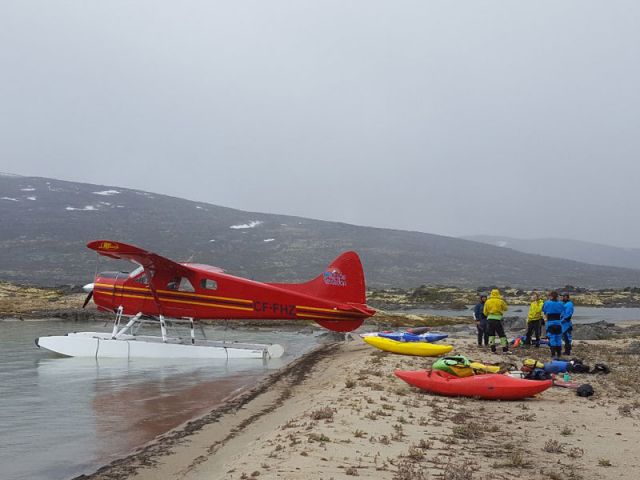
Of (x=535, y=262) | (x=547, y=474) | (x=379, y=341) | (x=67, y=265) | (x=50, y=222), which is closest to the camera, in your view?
(x=547, y=474)

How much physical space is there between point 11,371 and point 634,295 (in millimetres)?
75702

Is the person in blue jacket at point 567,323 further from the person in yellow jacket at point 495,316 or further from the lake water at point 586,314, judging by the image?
the lake water at point 586,314

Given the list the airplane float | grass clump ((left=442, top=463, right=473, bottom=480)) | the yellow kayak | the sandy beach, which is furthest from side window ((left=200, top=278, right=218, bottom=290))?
grass clump ((left=442, top=463, right=473, bottom=480))

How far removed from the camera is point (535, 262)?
154 meters

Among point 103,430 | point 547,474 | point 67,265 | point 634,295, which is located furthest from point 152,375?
point 67,265

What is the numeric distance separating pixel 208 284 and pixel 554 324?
1103 cm

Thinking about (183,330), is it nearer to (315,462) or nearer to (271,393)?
(271,393)

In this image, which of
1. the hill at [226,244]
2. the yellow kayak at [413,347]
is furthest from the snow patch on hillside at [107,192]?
the yellow kayak at [413,347]

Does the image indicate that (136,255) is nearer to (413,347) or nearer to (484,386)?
(413,347)

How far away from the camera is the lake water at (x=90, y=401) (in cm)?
860

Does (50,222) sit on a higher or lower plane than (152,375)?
higher

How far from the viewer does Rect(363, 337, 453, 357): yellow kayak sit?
16.9 meters

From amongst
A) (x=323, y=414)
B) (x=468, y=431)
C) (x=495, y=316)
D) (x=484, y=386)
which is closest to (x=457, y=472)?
(x=468, y=431)

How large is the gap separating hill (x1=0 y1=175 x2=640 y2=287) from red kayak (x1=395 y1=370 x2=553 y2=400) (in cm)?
7582
